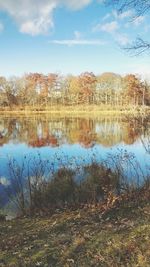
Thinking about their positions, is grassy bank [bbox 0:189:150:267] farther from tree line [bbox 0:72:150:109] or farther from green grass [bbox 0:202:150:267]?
tree line [bbox 0:72:150:109]

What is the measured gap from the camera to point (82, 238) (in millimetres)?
6211

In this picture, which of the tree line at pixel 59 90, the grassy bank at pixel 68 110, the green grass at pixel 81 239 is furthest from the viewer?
the tree line at pixel 59 90

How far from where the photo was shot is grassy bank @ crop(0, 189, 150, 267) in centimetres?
540

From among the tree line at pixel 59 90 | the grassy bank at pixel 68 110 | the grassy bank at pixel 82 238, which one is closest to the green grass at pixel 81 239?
the grassy bank at pixel 82 238

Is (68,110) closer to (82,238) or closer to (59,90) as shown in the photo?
(59,90)

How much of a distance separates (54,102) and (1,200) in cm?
7640

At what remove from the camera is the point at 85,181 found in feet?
36.3

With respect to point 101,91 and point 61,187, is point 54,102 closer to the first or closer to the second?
point 101,91

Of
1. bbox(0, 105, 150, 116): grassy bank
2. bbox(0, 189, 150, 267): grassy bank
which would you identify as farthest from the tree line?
bbox(0, 189, 150, 267): grassy bank

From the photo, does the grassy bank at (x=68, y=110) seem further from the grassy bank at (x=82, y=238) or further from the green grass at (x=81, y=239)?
the green grass at (x=81, y=239)

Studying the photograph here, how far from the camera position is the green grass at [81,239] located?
5.38m

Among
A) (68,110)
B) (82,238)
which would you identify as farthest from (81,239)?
(68,110)

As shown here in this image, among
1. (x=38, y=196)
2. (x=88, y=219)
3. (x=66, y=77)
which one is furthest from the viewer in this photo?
(x=66, y=77)

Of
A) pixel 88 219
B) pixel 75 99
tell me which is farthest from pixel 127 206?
pixel 75 99
